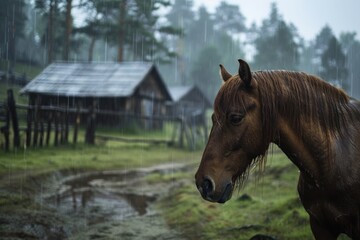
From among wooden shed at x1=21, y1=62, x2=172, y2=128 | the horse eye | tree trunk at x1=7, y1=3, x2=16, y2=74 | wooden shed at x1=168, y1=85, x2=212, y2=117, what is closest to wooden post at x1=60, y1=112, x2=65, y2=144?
wooden shed at x1=21, y1=62, x2=172, y2=128

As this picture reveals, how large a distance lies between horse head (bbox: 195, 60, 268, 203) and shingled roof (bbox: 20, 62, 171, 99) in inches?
626

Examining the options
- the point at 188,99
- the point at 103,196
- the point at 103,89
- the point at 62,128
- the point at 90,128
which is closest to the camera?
the point at 103,196

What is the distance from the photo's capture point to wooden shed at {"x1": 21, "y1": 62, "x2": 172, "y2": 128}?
63.4 ft

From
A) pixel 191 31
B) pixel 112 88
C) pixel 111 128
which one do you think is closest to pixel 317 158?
pixel 111 128

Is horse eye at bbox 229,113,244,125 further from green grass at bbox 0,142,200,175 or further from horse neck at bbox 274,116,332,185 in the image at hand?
green grass at bbox 0,142,200,175

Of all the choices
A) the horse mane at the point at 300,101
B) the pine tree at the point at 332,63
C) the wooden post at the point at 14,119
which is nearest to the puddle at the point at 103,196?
the wooden post at the point at 14,119

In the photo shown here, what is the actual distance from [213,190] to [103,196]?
6735mm

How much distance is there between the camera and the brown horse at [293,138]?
259 centimetres

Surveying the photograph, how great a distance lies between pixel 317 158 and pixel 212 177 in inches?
36.7

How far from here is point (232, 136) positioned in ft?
8.52

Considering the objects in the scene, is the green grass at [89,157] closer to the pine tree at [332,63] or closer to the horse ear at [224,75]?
the horse ear at [224,75]

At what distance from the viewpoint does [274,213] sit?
20.7 feet

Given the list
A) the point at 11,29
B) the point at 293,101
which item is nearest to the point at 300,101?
the point at 293,101

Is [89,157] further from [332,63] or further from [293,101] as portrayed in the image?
[332,63]
